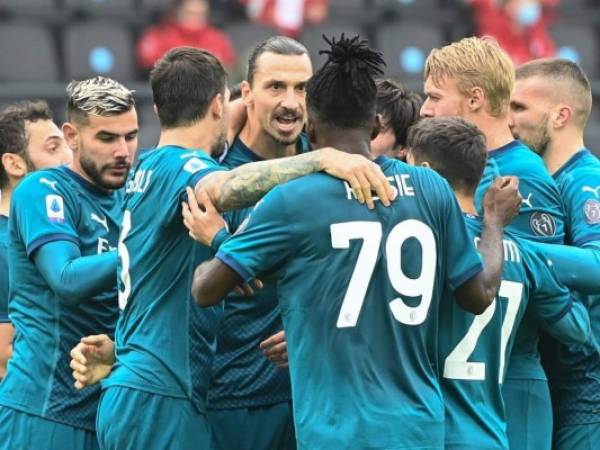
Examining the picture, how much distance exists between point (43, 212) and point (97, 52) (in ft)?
25.3

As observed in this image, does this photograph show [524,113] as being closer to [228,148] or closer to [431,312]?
[228,148]

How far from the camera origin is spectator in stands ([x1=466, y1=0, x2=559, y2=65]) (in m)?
14.6

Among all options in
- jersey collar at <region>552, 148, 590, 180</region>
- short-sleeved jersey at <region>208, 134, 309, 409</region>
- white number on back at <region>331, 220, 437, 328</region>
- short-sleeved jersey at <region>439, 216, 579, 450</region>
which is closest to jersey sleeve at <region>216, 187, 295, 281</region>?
white number on back at <region>331, 220, 437, 328</region>

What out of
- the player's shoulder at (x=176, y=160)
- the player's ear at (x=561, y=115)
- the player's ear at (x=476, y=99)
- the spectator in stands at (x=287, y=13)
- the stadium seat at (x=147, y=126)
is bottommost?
the stadium seat at (x=147, y=126)

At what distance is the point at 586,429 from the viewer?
6383mm

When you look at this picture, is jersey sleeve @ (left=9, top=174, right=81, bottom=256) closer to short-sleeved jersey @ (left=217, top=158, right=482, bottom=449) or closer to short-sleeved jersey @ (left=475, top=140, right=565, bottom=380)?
short-sleeved jersey @ (left=217, top=158, right=482, bottom=449)

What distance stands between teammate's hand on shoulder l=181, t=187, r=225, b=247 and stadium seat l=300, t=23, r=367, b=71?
322 inches

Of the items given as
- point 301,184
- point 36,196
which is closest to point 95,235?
point 36,196

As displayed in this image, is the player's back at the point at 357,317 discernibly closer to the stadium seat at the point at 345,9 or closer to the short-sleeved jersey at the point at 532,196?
the short-sleeved jersey at the point at 532,196

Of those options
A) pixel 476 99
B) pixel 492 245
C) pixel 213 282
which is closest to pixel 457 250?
pixel 492 245

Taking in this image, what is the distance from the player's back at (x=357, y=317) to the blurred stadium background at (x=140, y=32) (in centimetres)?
761

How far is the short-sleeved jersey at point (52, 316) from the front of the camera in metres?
6.35

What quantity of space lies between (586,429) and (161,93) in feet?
8.39

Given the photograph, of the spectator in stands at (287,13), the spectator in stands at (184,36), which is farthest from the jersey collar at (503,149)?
the spectator in stands at (287,13)
